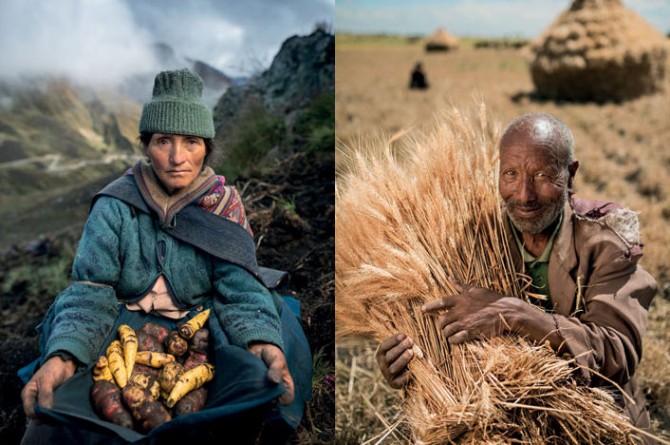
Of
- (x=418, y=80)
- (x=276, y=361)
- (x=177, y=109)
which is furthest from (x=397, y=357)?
(x=418, y=80)

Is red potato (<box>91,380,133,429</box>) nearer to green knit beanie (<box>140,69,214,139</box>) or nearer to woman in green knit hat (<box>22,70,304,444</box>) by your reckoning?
woman in green knit hat (<box>22,70,304,444</box>)

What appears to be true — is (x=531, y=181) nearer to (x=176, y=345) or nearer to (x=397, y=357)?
(x=397, y=357)

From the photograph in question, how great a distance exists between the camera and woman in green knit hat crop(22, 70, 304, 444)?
2.23 meters

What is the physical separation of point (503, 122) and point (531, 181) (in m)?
3.00

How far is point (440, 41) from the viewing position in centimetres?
3014

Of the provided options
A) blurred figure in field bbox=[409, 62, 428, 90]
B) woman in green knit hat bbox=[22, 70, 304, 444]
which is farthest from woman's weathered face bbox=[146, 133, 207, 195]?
blurred figure in field bbox=[409, 62, 428, 90]

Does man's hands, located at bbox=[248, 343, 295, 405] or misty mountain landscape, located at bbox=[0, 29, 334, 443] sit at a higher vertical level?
misty mountain landscape, located at bbox=[0, 29, 334, 443]

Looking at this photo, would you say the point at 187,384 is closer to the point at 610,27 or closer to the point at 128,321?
the point at 128,321

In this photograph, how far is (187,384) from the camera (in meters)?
2.20

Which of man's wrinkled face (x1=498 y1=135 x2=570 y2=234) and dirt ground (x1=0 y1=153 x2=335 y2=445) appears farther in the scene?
dirt ground (x1=0 y1=153 x2=335 y2=445)

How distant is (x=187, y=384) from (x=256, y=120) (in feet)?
4.53

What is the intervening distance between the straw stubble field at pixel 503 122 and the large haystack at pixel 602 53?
448 mm

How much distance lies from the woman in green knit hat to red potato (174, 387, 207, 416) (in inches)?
1.4

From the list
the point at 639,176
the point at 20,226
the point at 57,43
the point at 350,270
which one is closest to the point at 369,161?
the point at 350,270
